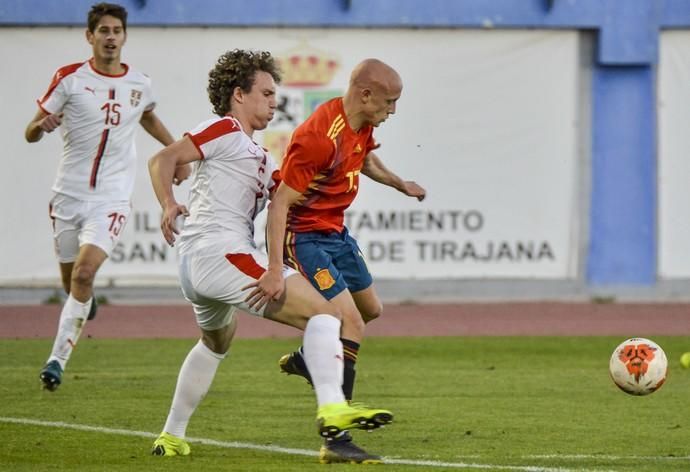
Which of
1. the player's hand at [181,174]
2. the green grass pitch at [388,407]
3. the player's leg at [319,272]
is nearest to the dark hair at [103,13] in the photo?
the player's hand at [181,174]

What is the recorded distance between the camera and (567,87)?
20609 mm

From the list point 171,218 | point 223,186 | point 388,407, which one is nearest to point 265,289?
point 171,218

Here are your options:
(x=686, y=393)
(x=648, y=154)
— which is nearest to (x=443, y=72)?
(x=648, y=154)

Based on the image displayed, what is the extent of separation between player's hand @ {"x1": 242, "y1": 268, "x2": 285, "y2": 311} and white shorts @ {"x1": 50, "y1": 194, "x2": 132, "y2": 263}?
4.02 m

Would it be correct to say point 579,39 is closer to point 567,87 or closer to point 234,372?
point 567,87

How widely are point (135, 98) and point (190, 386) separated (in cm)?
401

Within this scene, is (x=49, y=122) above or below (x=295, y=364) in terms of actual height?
above

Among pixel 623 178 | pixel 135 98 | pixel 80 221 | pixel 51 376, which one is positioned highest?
pixel 623 178

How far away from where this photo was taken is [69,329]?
34.6ft

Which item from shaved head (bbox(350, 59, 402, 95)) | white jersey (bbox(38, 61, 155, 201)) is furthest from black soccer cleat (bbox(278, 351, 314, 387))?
white jersey (bbox(38, 61, 155, 201))

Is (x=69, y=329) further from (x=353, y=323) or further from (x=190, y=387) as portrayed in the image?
(x=353, y=323)

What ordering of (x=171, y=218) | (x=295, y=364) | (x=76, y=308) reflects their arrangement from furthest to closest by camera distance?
(x=76, y=308)
(x=295, y=364)
(x=171, y=218)

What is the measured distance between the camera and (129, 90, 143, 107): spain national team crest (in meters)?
11.4

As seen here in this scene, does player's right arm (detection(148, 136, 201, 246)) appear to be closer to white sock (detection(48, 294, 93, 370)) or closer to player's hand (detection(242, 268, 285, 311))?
player's hand (detection(242, 268, 285, 311))
